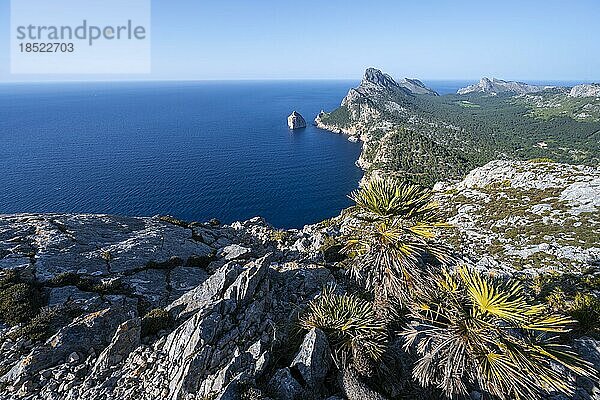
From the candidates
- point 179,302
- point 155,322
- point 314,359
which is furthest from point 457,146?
point 155,322

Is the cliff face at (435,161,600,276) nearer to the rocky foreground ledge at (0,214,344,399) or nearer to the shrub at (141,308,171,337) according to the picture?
the rocky foreground ledge at (0,214,344,399)

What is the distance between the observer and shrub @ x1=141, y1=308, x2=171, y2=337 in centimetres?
1411

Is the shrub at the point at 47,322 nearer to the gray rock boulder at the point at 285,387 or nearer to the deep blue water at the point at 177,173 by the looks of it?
the gray rock boulder at the point at 285,387

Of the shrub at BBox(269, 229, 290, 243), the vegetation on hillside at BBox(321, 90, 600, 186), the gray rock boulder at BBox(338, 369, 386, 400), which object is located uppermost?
the vegetation on hillside at BBox(321, 90, 600, 186)

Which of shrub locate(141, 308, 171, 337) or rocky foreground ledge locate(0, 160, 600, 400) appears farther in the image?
shrub locate(141, 308, 171, 337)

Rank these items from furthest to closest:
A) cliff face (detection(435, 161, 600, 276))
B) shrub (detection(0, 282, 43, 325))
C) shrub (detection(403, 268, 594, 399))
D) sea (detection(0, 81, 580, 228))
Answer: sea (detection(0, 81, 580, 228)), cliff face (detection(435, 161, 600, 276)), shrub (detection(0, 282, 43, 325)), shrub (detection(403, 268, 594, 399))

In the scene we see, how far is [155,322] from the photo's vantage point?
47.0 feet

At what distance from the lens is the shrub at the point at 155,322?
14.1 metres

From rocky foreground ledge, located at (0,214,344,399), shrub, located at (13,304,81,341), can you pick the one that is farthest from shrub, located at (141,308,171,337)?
shrub, located at (13,304,81,341)

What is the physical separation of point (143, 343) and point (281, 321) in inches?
248

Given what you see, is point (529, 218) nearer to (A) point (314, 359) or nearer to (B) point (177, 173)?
(A) point (314, 359)

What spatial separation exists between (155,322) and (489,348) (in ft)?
44.4

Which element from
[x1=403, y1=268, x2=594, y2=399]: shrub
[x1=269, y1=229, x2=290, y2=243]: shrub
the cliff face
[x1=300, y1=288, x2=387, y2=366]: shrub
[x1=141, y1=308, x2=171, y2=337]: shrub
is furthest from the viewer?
[x1=269, y1=229, x2=290, y2=243]: shrub

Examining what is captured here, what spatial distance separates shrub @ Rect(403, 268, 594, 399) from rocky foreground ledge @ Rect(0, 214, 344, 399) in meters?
4.41
